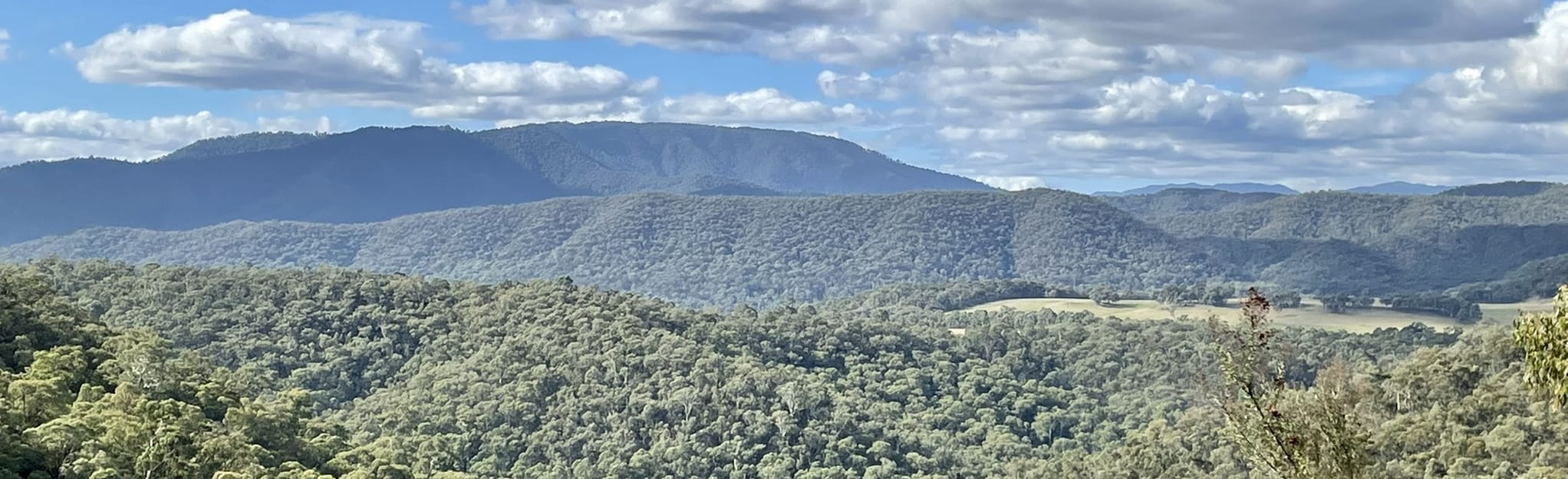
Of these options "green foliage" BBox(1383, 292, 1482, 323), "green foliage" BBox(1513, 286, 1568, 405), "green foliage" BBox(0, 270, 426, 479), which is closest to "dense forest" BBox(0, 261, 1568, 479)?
"green foliage" BBox(0, 270, 426, 479)

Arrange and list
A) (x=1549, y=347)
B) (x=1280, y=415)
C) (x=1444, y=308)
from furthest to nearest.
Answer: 1. (x=1444, y=308)
2. (x=1280, y=415)
3. (x=1549, y=347)

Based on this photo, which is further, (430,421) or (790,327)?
(790,327)

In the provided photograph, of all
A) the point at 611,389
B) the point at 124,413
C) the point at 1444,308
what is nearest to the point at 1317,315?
the point at 1444,308

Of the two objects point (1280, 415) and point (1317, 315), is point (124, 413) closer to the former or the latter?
point (1280, 415)

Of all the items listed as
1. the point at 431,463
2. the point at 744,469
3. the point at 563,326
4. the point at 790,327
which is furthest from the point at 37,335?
the point at 790,327

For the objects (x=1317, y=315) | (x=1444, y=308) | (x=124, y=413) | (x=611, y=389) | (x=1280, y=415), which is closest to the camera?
(x=1280, y=415)

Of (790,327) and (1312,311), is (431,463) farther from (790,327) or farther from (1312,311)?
(1312,311)

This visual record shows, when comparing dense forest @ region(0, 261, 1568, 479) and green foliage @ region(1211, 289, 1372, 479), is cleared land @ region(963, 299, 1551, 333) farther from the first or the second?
green foliage @ region(1211, 289, 1372, 479)
